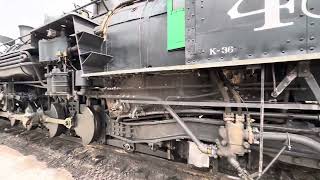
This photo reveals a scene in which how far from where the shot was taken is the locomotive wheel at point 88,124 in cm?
454

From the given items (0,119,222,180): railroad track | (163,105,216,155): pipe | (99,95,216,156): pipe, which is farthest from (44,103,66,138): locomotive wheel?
(163,105,216,155): pipe

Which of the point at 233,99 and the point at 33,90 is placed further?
the point at 33,90

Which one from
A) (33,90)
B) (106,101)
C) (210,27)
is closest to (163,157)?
(106,101)

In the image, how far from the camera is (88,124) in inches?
181

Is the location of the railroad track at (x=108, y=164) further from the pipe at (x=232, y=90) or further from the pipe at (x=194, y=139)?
the pipe at (x=232, y=90)

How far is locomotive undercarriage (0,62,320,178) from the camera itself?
8.51ft

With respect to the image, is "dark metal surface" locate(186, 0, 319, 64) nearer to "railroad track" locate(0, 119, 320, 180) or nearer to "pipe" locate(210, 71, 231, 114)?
"pipe" locate(210, 71, 231, 114)

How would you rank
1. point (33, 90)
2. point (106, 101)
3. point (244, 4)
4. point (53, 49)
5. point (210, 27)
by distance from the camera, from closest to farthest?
point (244, 4), point (210, 27), point (106, 101), point (53, 49), point (33, 90)

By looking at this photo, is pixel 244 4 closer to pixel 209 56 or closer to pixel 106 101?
pixel 209 56

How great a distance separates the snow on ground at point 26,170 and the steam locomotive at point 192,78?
0.71 m

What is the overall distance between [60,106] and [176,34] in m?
3.30

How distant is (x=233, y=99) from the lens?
2.94 meters

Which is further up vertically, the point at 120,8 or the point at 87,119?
the point at 120,8

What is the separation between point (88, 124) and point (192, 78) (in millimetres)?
2299
